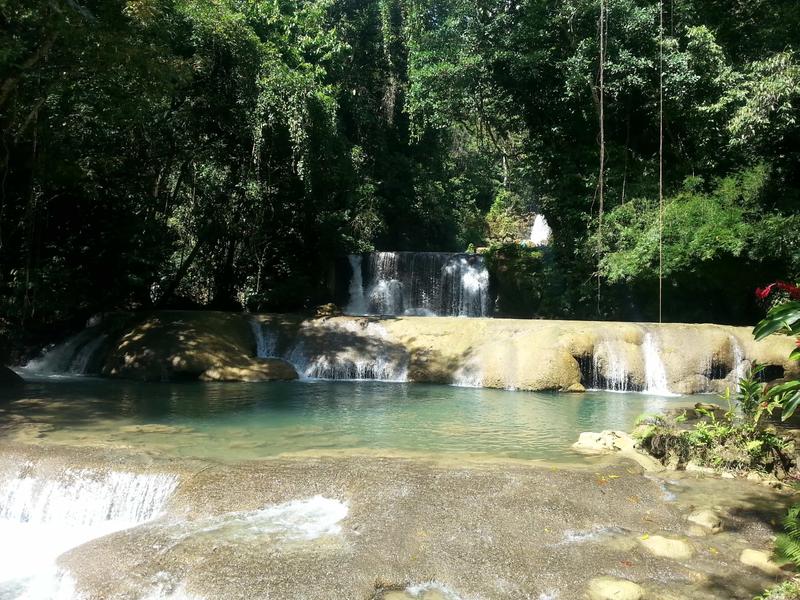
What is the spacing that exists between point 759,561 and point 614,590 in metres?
1.18

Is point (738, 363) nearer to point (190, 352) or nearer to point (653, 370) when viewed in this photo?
point (653, 370)

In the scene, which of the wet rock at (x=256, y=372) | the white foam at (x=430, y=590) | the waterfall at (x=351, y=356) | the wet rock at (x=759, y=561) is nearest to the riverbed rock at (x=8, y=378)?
the wet rock at (x=256, y=372)

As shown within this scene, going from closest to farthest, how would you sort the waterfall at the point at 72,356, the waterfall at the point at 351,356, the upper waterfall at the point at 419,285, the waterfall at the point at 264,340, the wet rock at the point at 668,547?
the wet rock at the point at 668,547 < the waterfall at the point at 351,356 < the waterfall at the point at 72,356 < the waterfall at the point at 264,340 < the upper waterfall at the point at 419,285

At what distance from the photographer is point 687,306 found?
1775cm

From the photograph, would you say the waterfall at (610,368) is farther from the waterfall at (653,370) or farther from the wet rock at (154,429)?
the wet rock at (154,429)

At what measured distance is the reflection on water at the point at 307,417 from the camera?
799 centimetres

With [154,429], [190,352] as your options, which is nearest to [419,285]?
[190,352]

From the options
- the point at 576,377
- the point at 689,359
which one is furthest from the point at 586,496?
the point at 689,359

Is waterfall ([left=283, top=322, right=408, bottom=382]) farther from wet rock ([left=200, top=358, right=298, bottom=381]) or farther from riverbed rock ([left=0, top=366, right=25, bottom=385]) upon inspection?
riverbed rock ([left=0, top=366, right=25, bottom=385])

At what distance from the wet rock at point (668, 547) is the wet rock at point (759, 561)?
358 mm

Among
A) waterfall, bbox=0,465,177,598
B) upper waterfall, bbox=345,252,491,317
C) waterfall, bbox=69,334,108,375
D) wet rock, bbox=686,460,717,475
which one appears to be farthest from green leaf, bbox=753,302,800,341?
upper waterfall, bbox=345,252,491,317

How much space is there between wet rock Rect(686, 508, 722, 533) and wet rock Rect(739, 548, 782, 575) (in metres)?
0.39

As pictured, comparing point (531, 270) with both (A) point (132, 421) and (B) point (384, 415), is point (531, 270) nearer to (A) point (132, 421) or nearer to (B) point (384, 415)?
(B) point (384, 415)

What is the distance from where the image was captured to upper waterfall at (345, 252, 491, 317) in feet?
68.0
